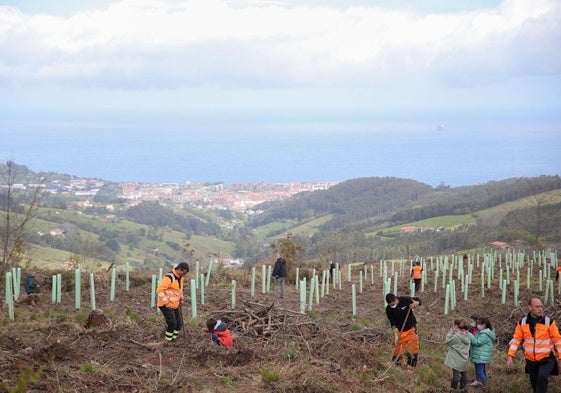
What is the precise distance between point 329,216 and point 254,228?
567 inches

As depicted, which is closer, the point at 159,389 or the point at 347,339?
the point at 159,389

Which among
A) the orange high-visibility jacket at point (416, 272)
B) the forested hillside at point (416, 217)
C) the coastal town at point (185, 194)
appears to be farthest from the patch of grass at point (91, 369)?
the coastal town at point (185, 194)

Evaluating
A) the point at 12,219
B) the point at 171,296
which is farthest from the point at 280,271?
the point at 12,219

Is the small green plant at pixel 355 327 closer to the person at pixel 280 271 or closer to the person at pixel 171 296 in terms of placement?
the person at pixel 171 296

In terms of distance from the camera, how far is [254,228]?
12025 centimetres

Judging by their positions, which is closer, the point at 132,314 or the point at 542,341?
the point at 542,341

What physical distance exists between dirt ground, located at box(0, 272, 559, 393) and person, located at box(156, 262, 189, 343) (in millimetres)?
314

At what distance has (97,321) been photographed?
1188cm

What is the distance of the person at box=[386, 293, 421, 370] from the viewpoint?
→ 10195 millimetres

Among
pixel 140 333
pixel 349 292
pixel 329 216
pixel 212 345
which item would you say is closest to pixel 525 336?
pixel 212 345

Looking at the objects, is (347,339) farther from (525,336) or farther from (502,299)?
(502,299)

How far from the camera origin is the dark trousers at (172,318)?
1071 cm

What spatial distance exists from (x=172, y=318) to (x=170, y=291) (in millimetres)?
486

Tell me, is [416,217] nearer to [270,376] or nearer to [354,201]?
[354,201]
